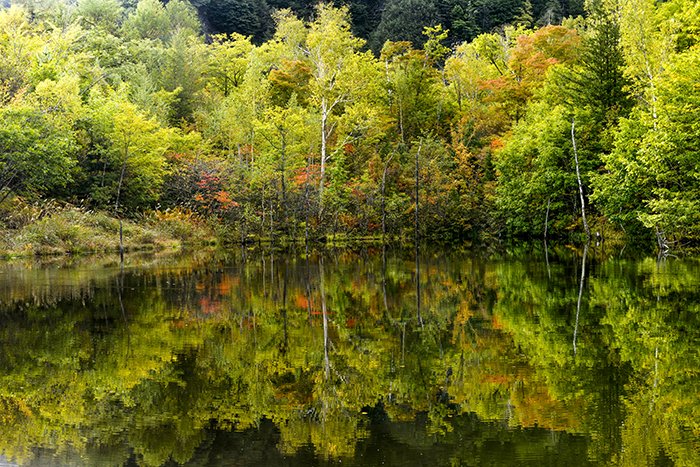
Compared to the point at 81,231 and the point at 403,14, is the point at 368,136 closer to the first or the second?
the point at 81,231

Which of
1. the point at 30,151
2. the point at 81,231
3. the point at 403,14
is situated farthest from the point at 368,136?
the point at 403,14

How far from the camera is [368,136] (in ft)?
137

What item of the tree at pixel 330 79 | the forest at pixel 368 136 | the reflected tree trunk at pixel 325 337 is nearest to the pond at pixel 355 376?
the reflected tree trunk at pixel 325 337

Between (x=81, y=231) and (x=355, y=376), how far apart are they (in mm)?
25324

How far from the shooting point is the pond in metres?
4.99

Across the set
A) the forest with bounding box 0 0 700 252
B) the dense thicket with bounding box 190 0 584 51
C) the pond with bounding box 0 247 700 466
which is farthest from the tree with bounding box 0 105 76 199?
the dense thicket with bounding box 190 0 584 51

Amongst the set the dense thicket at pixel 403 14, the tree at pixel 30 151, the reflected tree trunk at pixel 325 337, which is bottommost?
the reflected tree trunk at pixel 325 337

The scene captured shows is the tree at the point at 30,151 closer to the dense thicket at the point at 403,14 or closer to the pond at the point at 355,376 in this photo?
the pond at the point at 355,376

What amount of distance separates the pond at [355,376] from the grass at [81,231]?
14618 mm

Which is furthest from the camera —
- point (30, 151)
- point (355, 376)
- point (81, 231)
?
point (81, 231)

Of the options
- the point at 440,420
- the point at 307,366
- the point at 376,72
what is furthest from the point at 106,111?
the point at 440,420

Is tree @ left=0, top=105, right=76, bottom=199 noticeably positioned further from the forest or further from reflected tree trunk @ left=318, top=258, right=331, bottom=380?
reflected tree trunk @ left=318, top=258, right=331, bottom=380

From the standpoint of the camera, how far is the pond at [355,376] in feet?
16.4

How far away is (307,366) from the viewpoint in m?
7.57
